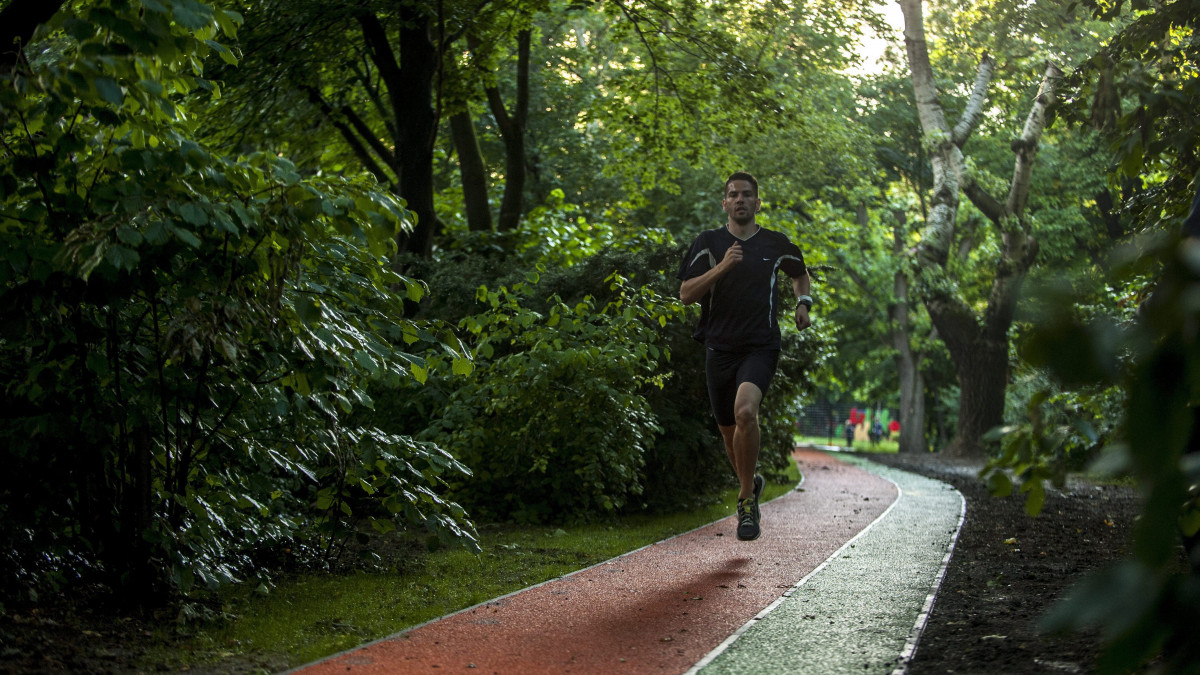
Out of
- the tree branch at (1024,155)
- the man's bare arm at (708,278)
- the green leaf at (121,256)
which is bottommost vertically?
the green leaf at (121,256)

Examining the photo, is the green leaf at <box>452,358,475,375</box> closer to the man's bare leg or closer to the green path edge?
the green path edge

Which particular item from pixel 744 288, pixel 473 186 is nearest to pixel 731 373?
pixel 744 288

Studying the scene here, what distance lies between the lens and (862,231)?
35188 millimetres

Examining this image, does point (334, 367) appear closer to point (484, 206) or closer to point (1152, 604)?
point (1152, 604)

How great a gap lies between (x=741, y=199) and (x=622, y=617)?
3.36 m

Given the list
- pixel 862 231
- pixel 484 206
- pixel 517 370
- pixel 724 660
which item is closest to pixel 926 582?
pixel 724 660

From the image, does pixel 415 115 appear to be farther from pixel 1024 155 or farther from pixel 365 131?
pixel 1024 155

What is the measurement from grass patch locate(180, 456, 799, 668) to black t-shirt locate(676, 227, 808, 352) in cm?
164

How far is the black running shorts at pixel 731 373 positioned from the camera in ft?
21.9

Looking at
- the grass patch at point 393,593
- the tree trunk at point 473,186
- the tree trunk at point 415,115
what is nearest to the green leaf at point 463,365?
the grass patch at point 393,593

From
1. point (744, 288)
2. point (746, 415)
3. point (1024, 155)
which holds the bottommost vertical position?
point (746, 415)

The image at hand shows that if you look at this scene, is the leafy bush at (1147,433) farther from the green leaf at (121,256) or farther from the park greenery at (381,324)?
the green leaf at (121,256)

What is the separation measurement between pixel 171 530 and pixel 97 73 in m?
Result: 1.99

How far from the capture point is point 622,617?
460cm
